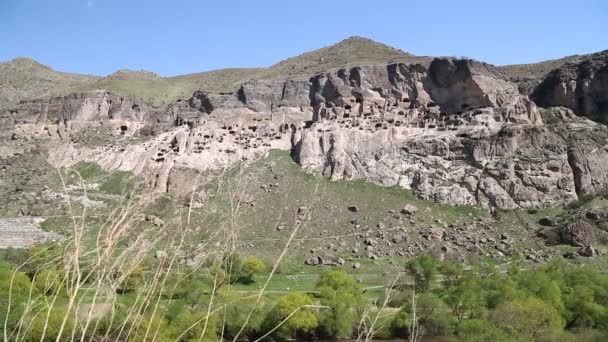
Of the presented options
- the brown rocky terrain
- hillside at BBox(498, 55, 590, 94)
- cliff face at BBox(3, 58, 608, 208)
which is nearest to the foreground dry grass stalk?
the brown rocky terrain

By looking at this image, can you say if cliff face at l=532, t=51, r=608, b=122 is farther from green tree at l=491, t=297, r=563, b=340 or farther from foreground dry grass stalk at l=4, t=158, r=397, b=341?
foreground dry grass stalk at l=4, t=158, r=397, b=341

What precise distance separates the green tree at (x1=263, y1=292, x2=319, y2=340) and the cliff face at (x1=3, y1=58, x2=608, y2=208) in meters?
27.4

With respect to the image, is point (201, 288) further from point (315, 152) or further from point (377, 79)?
point (377, 79)

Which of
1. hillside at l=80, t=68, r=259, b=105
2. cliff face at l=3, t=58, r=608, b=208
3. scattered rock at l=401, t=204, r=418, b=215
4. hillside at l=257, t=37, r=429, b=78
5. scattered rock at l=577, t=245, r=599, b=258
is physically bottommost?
scattered rock at l=577, t=245, r=599, b=258

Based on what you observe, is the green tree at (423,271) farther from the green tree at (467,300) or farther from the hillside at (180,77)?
the hillside at (180,77)

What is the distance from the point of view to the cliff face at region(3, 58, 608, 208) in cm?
6138

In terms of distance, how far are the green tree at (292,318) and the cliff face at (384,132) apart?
89.7 feet

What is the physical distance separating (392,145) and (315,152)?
10.1 metres

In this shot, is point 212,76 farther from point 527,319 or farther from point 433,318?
point 527,319

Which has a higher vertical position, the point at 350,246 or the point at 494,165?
the point at 494,165

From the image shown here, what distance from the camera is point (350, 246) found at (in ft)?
179

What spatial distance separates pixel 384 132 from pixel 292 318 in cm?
4129

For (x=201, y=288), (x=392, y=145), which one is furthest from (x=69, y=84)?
(x=201, y=288)

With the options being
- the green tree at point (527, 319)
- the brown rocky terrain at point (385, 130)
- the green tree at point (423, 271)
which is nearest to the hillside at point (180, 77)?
the brown rocky terrain at point (385, 130)
